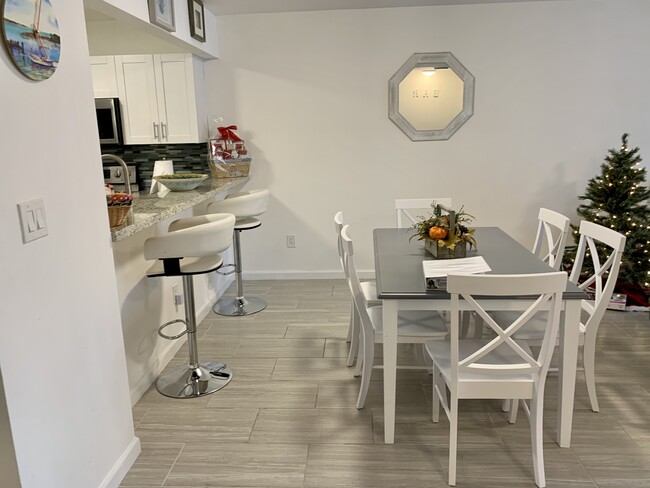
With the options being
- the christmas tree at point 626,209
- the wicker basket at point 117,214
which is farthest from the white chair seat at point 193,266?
the christmas tree at point 626,209

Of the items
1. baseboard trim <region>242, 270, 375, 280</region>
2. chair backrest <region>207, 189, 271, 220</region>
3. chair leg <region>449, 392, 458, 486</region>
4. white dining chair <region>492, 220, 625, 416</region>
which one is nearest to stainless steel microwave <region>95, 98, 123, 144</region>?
chair backrest <region>207, 189, 271, 220</region>

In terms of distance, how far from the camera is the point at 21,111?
5.03 feet

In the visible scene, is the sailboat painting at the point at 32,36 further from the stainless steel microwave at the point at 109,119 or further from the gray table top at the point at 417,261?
the stainless steel microwave at the point at 109,119

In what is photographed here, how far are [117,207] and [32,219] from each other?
0.61 m

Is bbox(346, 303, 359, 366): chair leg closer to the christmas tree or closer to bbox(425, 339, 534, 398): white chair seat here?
bbox(425, 339, 534, 398): white chair seat

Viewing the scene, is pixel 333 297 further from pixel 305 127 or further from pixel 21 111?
pixel 21 111

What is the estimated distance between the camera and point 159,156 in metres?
4.43

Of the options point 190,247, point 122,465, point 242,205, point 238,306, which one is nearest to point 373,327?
point 190,247

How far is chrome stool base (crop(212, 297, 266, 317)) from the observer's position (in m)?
3.99

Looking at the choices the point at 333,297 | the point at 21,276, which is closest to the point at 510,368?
the point at 21,276

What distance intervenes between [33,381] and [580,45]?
4.52m

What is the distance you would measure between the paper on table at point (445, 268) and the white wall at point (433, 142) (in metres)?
2.12

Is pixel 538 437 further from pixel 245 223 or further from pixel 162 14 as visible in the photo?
pixel 162 14

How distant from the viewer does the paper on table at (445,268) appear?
222cm
